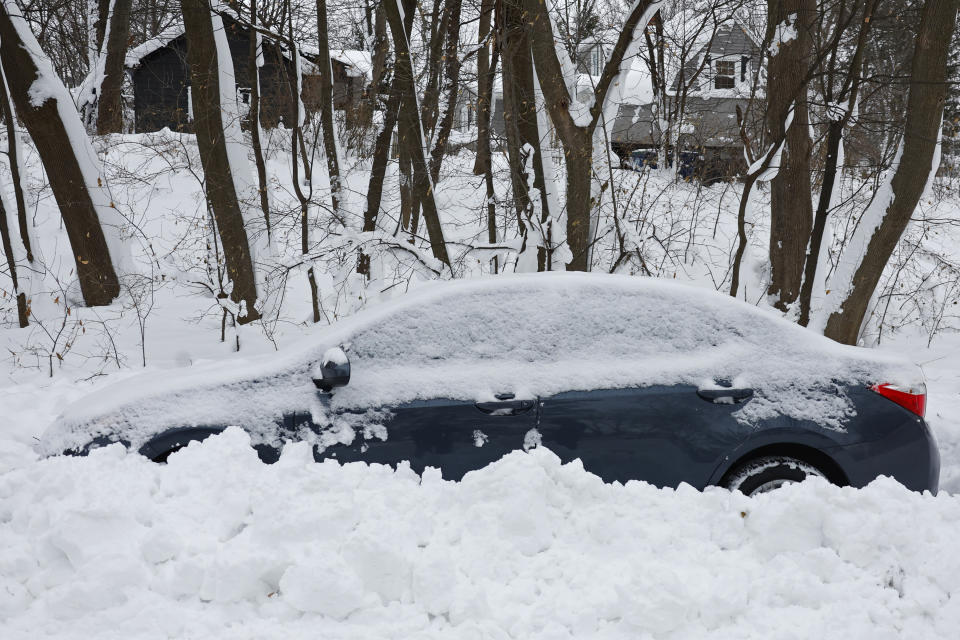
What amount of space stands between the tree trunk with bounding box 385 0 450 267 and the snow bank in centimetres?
565

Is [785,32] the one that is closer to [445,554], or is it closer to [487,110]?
[487,110]

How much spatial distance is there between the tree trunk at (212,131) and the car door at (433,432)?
559 centimetres

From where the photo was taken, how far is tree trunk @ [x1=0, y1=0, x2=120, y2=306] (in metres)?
9.08

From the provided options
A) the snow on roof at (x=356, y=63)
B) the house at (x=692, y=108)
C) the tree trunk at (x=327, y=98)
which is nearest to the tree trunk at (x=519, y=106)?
the tree trunk at (x=327, y=98)

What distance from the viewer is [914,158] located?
6.99 metres

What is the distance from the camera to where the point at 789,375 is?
→ 3.87 meters

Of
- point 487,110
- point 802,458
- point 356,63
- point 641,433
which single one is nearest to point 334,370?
point 641,433

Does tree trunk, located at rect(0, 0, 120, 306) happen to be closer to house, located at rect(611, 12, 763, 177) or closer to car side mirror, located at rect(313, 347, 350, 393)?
car side mirror, located at rect(313, 347, 350, 393)

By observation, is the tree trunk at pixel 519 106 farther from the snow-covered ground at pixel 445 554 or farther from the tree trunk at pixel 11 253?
the tree trunk at pixel 11 253

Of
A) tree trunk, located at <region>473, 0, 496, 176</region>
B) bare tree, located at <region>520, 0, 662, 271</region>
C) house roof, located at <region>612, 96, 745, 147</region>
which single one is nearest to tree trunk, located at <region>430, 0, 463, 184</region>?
tree trunk, located at <region>473, 0, 496, 176</region>

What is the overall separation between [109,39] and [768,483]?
1591 centimetres

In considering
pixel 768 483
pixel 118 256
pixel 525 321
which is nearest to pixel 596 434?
pixel 525 321

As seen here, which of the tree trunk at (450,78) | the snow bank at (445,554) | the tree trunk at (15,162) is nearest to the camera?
the snow bank at (445,554)

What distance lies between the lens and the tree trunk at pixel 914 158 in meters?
6.95
